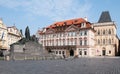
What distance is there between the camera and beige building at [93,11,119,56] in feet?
265

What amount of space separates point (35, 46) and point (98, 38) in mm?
41182

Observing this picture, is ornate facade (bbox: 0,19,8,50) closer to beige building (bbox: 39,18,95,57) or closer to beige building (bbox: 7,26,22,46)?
beige building (bbox: 7,26,22,46)

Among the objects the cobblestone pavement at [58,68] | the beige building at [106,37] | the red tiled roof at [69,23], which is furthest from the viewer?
the beige building at [106,37]

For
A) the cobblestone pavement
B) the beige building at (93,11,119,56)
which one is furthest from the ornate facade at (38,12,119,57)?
the cobblestone pavement

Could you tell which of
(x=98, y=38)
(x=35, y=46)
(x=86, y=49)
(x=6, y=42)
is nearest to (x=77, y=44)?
(x=86, y=49)

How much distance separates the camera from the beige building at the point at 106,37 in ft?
265

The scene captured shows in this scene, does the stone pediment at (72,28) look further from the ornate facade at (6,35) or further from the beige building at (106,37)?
the ornate facade at (6,35)

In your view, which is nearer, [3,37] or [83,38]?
[83,38]

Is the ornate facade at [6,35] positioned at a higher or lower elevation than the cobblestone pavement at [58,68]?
higher

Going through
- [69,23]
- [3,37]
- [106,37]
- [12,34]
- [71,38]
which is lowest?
[71,38]

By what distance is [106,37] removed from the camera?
81812mm

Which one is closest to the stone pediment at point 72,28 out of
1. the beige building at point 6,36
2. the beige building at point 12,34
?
the beige building at point 6,36

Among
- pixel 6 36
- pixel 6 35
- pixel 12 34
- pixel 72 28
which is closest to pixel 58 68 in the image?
pixel 72 28

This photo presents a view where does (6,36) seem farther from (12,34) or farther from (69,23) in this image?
(69,23)
